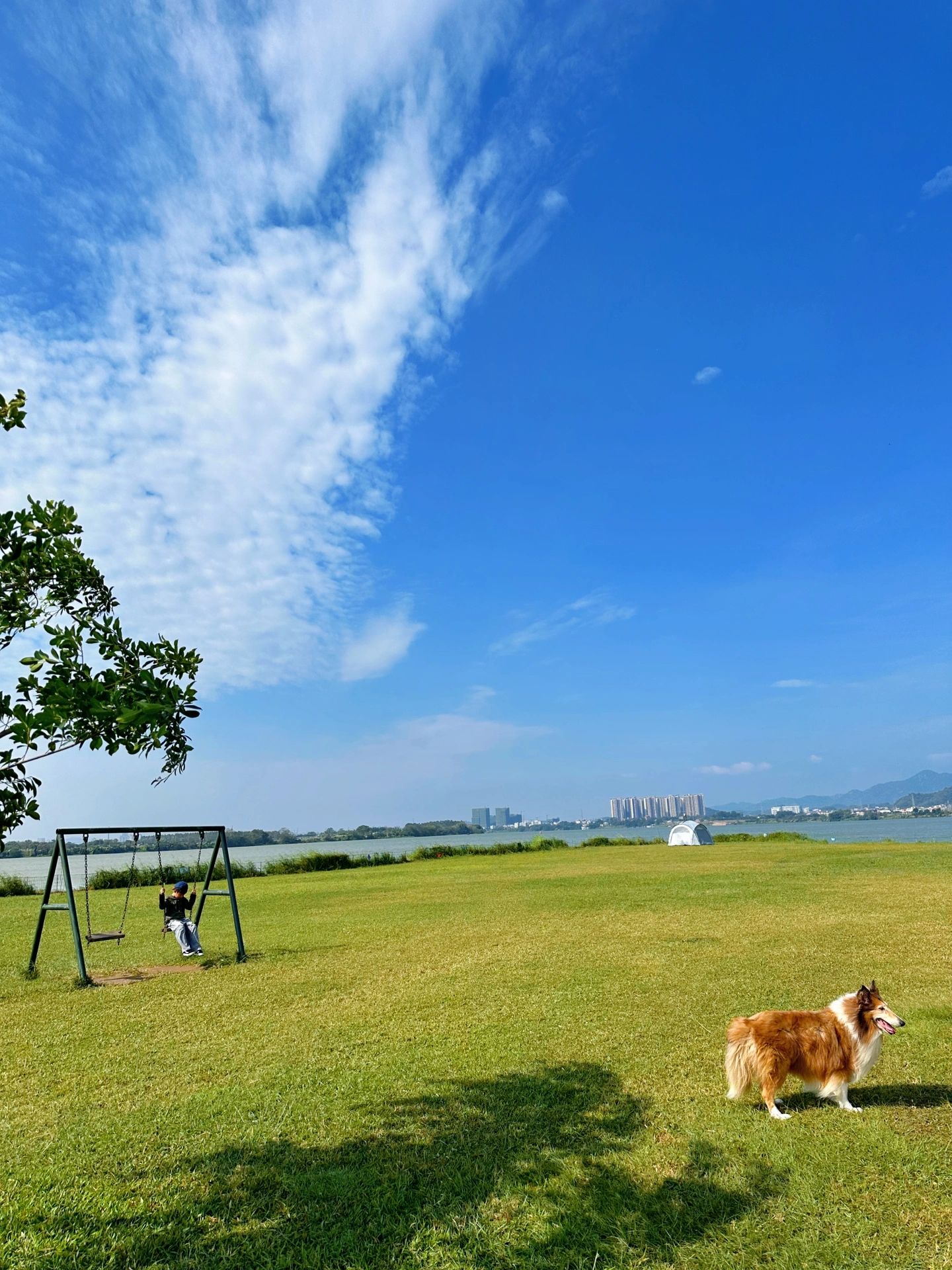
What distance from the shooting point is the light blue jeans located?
14.6m

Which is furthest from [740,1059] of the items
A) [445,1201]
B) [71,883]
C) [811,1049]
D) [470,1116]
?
[71,883]

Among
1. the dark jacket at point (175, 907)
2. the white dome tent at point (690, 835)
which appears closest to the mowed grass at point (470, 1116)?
the dark jacket at point (175, 907)

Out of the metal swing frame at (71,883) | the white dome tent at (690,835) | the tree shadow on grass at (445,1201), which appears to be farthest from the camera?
the white dome tent at (690,835)

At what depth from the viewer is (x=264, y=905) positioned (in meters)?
24.1

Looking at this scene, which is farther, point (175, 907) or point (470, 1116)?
point (175, 907)

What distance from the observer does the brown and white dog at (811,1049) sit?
19.5 ft

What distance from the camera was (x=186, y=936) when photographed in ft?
47.9

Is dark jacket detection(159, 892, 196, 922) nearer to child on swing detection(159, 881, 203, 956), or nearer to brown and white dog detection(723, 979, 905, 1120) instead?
child on swing detection(159, 881, 203, 956)

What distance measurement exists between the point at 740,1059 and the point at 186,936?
1205 centimetres

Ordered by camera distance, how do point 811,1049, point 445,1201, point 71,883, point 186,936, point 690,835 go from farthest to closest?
1. point 690,835
2. point 186,936
3. point 71,883
4. point 811,1049
5. point 445,1201

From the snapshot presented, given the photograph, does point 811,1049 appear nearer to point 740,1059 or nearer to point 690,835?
point 740,1059

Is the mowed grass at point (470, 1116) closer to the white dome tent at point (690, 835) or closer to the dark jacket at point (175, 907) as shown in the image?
the dark jacket at point (175, 907)

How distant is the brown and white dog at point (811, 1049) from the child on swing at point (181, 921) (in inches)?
460

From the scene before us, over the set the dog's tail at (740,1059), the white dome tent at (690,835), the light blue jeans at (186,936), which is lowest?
the white dome tent at (690,835)
